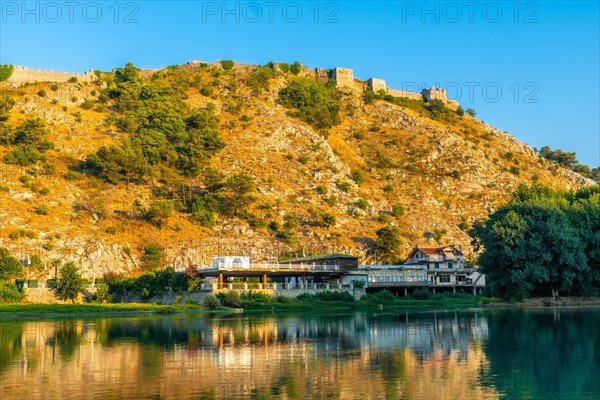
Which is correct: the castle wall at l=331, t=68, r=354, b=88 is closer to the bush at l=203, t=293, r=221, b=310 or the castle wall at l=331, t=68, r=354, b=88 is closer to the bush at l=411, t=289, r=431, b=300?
the bush at l=411, t=289, r=431, b=300

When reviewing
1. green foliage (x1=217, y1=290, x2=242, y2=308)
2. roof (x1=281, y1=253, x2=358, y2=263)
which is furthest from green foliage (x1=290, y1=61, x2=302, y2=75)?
green foliage (x1=217, y1=290, x2=242, y2=308)

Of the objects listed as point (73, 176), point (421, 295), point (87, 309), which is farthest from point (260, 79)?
point (87, 309)

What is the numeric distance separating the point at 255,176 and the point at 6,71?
55.6 m

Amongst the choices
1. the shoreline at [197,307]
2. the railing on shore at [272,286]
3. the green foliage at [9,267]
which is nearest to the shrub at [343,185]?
Answer: the railing on shore at [272,286]

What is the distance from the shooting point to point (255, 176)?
386ft

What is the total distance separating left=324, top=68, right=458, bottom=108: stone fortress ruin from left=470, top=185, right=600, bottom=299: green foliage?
3993 inches

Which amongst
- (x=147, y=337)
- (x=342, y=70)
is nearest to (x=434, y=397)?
(x=147, y=337)

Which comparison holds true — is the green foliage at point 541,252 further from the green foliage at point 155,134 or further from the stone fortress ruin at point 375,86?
the stone fortress ruin at point 375,86

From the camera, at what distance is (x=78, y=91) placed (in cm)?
13312

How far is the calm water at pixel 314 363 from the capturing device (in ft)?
66.8

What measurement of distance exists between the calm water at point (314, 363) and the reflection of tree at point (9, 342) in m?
0.10

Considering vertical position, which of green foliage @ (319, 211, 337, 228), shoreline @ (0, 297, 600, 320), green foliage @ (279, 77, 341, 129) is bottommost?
shoreline @ (0, 297, 600, 320)

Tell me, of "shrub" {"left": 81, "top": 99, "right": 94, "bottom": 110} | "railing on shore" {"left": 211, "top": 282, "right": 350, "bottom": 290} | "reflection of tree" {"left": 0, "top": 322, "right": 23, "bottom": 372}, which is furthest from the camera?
"shrub" {"left": 81, "top": 99, "right": 94, "bottom": 110}

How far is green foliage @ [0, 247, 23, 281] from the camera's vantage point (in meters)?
76.1
